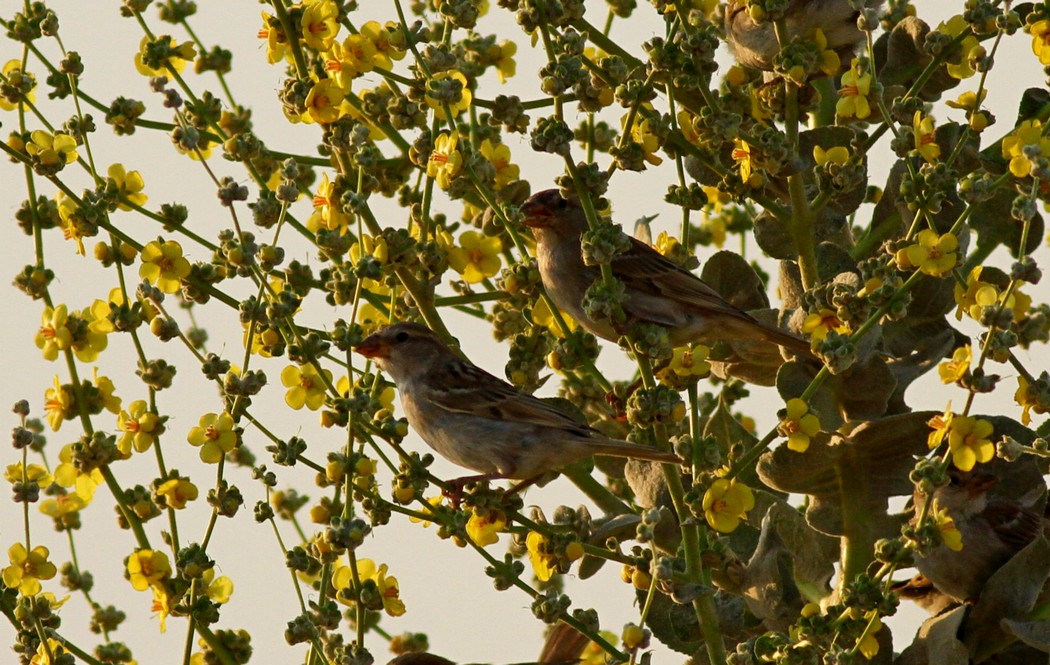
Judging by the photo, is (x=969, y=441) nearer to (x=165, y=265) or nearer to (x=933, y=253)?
(x=933, y=253)

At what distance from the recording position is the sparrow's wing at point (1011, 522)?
9.57 feet

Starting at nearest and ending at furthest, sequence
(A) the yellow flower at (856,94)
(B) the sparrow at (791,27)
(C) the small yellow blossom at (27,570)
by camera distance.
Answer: (C) the small yellow blossom at (27,570) < (A) the yellow flower at (856,94) < (B) the sparrow at (791,27)

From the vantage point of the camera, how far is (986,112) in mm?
2465

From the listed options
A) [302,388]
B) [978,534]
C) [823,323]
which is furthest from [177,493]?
[978,534]

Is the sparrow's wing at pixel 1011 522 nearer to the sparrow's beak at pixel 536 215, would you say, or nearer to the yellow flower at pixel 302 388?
the sparrow's beak at pixel 536 215

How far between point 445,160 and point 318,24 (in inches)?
13.7

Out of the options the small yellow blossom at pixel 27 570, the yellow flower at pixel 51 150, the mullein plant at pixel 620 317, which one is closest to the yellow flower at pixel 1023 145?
the mullein plant at pixel 620 317

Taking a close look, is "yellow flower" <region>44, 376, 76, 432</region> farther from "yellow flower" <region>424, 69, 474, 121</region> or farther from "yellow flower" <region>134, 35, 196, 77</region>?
"yellow flower" <region>424, 69, 474, 121</region>

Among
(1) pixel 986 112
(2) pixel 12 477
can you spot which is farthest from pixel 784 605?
(2) pixel 12 477

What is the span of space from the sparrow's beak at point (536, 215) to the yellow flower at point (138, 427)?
0.80 meters

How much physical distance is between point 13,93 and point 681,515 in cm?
125

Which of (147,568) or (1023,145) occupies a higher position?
(1023,145)

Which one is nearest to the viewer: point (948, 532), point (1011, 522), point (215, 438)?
point (948, 532)

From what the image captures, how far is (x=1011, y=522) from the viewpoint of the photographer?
9.67ft
